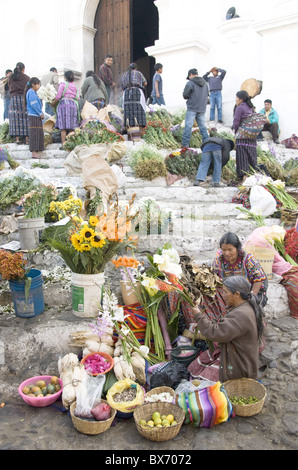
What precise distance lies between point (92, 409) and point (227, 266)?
1.67 m

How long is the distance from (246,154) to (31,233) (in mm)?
4004

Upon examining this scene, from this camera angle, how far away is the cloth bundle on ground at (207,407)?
2.57m

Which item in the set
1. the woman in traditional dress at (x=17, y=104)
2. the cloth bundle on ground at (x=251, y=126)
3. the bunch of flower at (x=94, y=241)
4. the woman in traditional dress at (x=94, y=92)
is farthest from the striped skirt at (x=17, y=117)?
the bunch of flower at (x=94, y=241)

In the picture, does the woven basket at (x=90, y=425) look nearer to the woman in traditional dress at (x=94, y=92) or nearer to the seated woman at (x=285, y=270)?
the seated woman at (x=285, y=270)

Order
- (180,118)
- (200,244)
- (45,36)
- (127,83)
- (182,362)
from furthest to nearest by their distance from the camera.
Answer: (45,36) → (180,118) → (127,83) → (200,244) → (182,362)

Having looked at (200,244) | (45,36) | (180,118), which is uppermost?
(45,36)

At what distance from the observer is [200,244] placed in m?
4.86

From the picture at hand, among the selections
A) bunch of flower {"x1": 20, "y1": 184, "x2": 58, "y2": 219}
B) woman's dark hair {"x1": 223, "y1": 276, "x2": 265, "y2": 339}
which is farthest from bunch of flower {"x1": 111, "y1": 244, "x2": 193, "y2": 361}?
bunch of flower {"x1": 20, "y1": 184, "x2": 58, "y2": 219}

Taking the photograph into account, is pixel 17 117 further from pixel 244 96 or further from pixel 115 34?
pixel 115 34

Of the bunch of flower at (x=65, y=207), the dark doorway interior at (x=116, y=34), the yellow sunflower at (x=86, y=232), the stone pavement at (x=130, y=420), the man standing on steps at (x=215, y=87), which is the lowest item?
the stone pavement at (x=130, y=420)

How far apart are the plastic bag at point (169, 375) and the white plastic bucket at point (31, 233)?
2.27 m

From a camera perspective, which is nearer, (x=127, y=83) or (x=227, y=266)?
(x=227, y=266)
